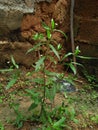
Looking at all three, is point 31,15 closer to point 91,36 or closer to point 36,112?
point 91,36

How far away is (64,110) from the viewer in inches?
93.1

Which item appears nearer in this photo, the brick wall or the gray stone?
the gray stone

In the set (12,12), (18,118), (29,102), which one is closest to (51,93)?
(18,118)

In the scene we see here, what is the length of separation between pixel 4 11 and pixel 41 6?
1.46ft

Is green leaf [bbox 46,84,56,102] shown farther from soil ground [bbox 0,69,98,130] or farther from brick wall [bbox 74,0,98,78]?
brick wall [bbox 74,0,98,78]

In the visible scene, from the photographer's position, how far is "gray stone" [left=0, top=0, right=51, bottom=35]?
2.84 meters

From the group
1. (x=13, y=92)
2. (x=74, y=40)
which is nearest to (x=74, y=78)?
(x=74, y=40)

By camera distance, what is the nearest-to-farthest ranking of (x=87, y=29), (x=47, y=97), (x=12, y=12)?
(x=47, y=97)
(x=12, y=12)
(x=87, y=29)

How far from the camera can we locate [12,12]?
2.88 metres

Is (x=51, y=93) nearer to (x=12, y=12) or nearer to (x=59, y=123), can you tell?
(x=59, y=123)

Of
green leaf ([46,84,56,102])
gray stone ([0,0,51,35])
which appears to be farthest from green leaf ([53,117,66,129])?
gray stone ([0,0,51,35])

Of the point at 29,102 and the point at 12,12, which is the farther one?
the point at 12,12

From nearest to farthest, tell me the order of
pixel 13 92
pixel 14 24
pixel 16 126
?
pixel 16 126 → pixel 13 92 → pixel 14 24

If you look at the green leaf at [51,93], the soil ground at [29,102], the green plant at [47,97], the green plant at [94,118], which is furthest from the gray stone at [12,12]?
the green plant at [94,118]
